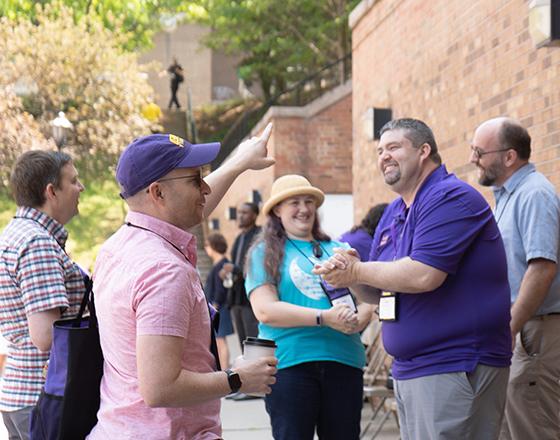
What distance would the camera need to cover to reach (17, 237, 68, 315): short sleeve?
137 inches

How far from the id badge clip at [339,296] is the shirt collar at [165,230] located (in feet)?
7.49

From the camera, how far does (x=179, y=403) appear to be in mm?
2492

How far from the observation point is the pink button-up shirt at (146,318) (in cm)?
247

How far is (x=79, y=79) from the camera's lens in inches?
1104

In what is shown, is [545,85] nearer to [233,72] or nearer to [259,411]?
[259,411]

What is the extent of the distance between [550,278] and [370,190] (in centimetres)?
648

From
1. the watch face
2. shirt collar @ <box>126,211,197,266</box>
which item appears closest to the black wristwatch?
the watch face

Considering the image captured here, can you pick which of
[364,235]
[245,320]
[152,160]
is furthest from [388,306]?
[245,320]

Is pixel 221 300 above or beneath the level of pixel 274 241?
beneath

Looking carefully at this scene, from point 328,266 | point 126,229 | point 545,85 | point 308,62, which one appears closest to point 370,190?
point 545,85

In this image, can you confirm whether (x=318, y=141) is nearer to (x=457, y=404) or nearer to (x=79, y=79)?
(x=79, y=79)

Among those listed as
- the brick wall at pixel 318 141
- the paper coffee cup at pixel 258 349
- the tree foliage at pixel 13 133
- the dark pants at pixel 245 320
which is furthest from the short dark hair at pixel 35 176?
the tree foliage at pixel 13 133

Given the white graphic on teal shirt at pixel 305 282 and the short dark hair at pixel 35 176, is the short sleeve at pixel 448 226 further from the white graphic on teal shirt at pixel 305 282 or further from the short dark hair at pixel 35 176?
the short dark hair at pixel 35 176

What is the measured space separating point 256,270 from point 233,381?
248 centimetres
